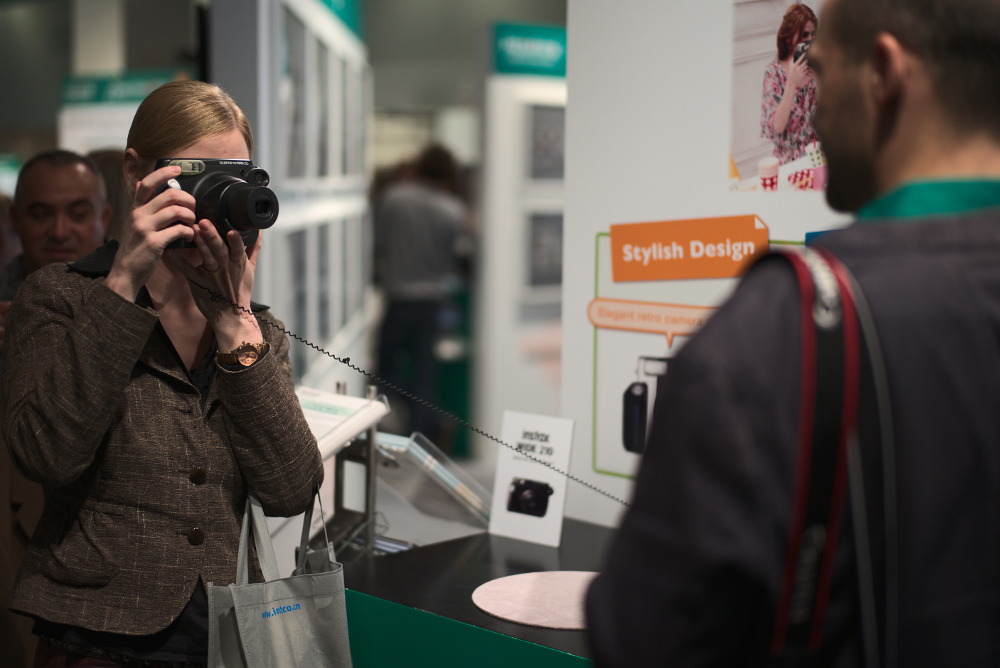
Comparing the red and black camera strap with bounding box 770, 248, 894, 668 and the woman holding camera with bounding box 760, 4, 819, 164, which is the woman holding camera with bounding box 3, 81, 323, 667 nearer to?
the red and black camera strap with bounding box 770, 248, 894, 668

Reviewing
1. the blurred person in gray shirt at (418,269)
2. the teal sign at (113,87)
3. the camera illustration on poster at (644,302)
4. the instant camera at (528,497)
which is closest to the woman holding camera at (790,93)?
the camera illustration on poster at (644,302)

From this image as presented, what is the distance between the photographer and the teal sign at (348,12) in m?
4.39

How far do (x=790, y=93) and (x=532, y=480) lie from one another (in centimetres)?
89

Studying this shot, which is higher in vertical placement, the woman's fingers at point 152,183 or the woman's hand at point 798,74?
the woman's hand at point 798,74

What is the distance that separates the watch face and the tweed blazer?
0.05ft

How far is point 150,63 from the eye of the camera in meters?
6.16

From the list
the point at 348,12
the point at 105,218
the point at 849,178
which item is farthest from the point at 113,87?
the point at 849,178

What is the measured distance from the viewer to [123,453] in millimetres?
1248

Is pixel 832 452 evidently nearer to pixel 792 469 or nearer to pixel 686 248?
pixel 792 469

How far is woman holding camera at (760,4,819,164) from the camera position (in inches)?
63.9

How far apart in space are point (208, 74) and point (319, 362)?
1341 mm

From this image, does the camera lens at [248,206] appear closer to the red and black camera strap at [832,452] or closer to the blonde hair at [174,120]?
the blonde hair at [174,120]

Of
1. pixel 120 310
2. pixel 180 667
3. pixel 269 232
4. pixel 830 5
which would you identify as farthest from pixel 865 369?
pixel 269 232

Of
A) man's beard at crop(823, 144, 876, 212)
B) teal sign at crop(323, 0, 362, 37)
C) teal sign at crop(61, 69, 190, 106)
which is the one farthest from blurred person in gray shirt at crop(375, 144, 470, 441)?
man's beard at crop(823, 144, 876, 212)
